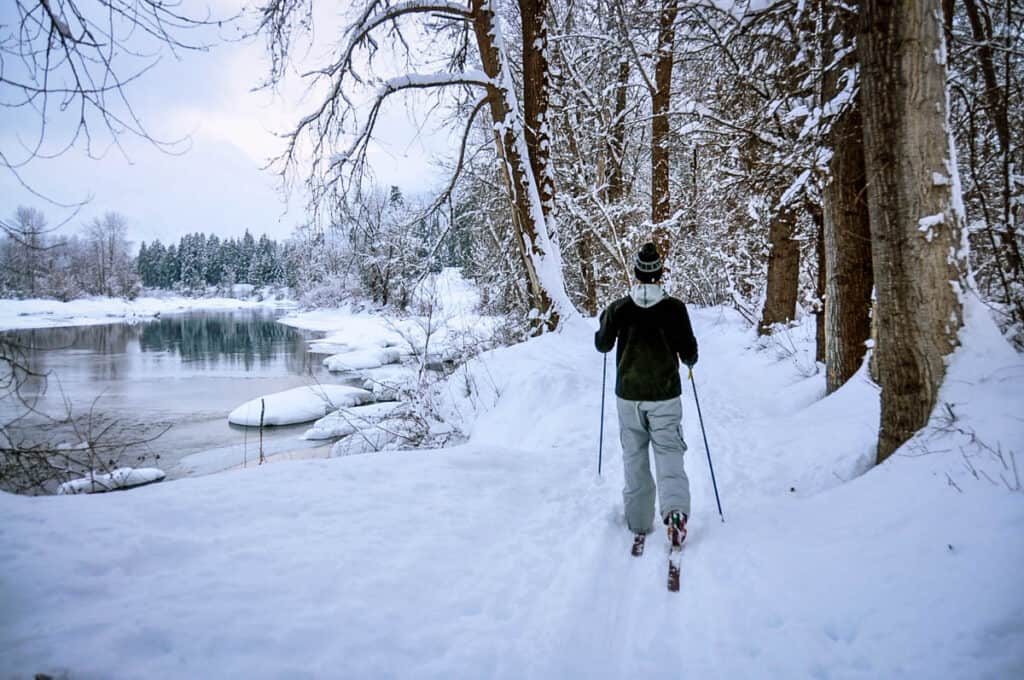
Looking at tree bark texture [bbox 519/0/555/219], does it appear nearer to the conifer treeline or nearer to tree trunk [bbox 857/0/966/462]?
tree trunk [bbox 857/0/966/462]

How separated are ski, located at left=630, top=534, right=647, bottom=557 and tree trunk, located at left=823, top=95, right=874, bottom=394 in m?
3.92

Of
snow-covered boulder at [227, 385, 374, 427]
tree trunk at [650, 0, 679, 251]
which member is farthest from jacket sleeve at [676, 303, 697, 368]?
snow-covered boulder at [227, 385, 374, 427]

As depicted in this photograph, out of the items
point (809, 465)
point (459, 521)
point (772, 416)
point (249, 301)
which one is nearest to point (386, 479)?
point (459, 521)

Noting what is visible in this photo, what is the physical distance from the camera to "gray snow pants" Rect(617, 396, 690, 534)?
341 cm

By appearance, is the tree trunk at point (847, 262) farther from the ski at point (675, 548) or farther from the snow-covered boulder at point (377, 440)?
the snow-covered boulder at point (377, 440)

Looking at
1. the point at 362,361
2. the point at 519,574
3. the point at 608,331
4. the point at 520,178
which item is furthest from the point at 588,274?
the point at 362,361

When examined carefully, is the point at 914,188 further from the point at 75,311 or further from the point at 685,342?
the point at 75,311

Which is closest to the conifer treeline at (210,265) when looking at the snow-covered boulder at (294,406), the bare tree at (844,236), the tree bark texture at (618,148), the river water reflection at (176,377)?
the river water reflection at (176,377)

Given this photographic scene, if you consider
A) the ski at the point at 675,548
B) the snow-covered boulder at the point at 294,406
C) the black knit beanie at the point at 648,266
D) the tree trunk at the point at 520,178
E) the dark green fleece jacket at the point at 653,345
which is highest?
the tree trunk at the point at 520,178

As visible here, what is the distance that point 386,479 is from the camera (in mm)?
3766

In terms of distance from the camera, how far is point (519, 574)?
9.60 feet

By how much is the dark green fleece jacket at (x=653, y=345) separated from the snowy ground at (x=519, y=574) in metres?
1.04

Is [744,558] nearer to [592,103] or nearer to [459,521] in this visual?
[459,521]

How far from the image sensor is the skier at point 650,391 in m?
3.45
